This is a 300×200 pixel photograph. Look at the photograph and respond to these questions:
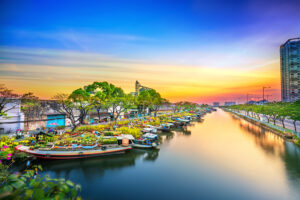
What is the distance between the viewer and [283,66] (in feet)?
296

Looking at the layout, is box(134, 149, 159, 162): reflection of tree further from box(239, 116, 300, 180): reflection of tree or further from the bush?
box(239, 116, 300, 180): reflection of tree

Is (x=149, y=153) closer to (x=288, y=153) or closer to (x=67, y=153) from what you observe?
(x=67, y=153)

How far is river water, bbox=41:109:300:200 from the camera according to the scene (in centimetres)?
1180

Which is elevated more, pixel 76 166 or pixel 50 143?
pixel 50 143

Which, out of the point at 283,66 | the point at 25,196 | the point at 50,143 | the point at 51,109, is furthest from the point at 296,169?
the point at 283,66

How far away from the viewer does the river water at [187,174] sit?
11.8 metres

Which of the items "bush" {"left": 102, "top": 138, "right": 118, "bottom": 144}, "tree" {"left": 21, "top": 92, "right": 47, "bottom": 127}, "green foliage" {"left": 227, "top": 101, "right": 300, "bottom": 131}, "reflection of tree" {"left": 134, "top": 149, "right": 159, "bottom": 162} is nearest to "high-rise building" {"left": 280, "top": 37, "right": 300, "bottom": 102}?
"green foliage" {"left": 227, "top": 101, "right": 300, "bottom": 131}

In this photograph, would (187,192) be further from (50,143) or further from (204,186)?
(50,143)

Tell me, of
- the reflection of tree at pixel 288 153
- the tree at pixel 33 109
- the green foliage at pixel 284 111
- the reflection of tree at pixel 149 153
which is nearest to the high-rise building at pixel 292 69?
the green foliage at pixel 284 111

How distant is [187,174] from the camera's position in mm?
14859

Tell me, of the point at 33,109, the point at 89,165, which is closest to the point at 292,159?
the point at 89,165

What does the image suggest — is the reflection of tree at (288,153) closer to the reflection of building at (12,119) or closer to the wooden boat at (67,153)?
the wooden boat at (67,153)

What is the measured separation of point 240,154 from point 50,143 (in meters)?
26.6

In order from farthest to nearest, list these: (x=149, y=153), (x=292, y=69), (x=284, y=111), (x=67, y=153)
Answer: (x=292, y=69)
(x=284, y=111)
(x=149, y=153)
(x=67, y=153)
